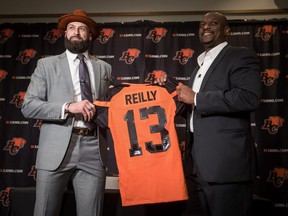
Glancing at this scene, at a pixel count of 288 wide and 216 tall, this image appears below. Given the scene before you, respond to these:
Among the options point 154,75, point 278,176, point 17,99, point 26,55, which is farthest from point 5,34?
point 278,176

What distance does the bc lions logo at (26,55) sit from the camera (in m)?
3.73

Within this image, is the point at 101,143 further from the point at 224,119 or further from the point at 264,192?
the point at 264,192

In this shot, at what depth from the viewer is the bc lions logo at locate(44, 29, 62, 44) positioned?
3719mm

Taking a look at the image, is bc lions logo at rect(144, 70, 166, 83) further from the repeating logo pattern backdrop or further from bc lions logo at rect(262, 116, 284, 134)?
bc lions logo at rect(262, 116, 284, 134)

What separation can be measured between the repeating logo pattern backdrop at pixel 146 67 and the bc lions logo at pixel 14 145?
0.01 metres

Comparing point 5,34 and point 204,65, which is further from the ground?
point 5,34

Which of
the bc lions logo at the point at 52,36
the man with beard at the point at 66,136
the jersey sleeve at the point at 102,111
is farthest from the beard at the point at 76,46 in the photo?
the bc lions logo at the point at 52,36

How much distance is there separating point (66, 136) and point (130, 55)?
2.02 meters

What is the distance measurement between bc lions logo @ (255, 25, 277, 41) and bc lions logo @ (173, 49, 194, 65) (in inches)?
31.6

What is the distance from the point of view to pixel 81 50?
1.97m

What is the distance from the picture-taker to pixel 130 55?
3.59 m

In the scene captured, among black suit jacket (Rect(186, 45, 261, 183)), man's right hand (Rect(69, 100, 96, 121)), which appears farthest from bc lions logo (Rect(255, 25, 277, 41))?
man's right hand (Rect(69, 100, 96, 121))

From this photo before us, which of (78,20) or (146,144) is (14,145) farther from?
(146,144)

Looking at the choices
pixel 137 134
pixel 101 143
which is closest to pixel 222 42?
pixel 137 134
